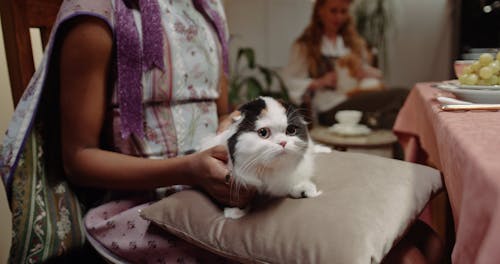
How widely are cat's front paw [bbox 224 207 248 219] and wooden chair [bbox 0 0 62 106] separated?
1.82 ft

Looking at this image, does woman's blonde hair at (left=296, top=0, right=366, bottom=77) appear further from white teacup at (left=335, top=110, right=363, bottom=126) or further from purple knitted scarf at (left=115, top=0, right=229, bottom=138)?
purple knitted scarf at (left=115, top=0, right=229, bottom=138)

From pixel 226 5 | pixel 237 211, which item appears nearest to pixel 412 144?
pixel 237 211

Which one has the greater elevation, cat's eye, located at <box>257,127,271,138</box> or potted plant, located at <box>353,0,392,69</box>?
Answer: potted plant, located at <box>353,0,392,69</box>

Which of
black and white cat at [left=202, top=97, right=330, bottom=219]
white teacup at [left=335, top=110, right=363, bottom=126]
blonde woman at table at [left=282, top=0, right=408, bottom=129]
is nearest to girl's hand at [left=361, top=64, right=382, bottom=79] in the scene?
blonde woman at table at [left=282, top=0, right=408, bottom=129]

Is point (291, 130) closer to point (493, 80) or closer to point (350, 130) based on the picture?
point (493, 80)

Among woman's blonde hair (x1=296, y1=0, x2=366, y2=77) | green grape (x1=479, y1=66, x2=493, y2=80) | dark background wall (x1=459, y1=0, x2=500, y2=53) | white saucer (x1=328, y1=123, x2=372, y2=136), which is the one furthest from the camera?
woman's blonde hair (x1=296, y1=0, x2=366, y2=77)

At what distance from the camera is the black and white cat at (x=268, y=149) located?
2.05 feet

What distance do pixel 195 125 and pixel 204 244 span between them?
339 millimetres

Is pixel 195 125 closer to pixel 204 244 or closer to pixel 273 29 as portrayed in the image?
pixel 204 244

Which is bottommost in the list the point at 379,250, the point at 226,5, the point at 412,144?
the point at 412,144

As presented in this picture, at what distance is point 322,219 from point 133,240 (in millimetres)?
358

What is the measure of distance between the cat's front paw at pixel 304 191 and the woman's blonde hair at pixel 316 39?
2.06 m

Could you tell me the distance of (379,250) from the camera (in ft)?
1.77

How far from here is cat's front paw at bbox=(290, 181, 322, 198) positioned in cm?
68
